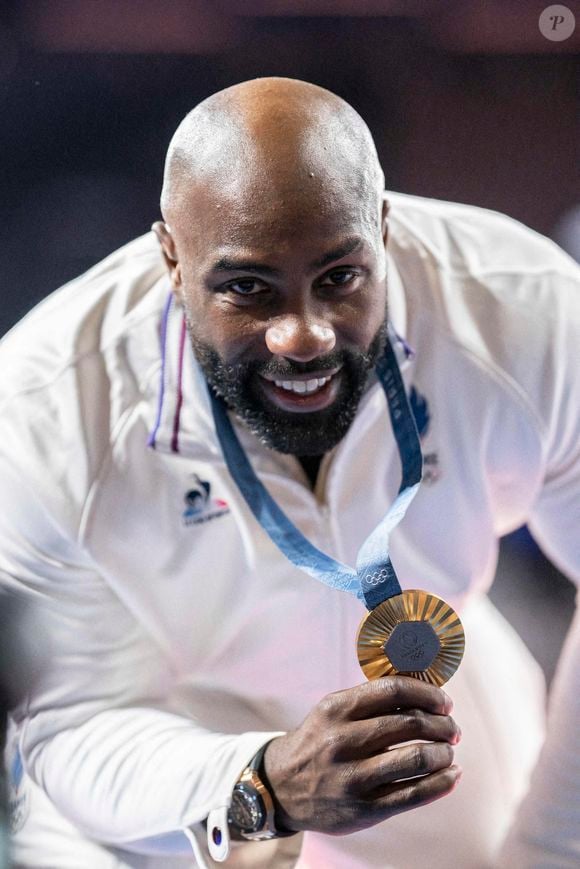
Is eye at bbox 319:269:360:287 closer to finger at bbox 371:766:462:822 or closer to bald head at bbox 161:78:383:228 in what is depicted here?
bald head at bbox 161:78:383:228

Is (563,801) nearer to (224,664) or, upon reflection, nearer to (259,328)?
(224,664)

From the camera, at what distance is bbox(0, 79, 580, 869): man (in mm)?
1271

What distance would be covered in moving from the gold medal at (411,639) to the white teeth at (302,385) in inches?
11.6

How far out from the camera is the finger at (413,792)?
1131 mm

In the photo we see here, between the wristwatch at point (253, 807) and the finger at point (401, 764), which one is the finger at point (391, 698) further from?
the wristwatch at point (253, 807)

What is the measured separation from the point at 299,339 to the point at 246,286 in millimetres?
93

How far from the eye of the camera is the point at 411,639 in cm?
116

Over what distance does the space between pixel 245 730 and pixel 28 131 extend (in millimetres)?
917

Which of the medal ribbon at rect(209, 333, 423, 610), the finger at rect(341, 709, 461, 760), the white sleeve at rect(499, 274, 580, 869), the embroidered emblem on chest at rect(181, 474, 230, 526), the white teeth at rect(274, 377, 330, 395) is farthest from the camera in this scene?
the white sleeve at rect(499, 274, 580, 869)

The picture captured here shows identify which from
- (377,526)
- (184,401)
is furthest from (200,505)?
(377,526)

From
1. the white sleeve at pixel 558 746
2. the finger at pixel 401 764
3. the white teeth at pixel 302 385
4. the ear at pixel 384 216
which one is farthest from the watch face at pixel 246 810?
the ear at pixel 384 216

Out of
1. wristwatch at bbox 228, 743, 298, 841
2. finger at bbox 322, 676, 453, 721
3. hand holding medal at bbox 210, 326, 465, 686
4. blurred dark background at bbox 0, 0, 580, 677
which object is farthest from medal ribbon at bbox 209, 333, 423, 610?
blurred dark background at bbox 0, 0, 580, 677

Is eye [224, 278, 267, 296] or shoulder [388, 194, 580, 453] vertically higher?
eye [224, 278, 267, 296]

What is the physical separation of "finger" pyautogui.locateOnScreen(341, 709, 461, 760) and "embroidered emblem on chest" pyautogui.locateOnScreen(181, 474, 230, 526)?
1.36 ft
